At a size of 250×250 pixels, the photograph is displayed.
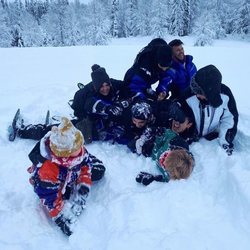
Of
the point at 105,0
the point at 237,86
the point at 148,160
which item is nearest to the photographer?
the point at 148,160

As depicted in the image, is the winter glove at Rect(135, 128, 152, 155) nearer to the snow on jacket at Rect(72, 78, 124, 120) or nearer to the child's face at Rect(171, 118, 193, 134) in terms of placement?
the child's face at Rect(171, 118, 193, 134)

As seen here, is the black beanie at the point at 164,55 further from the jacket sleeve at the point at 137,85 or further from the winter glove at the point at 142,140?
the winter glove at the point at 142,140

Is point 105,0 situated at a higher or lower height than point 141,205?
lower

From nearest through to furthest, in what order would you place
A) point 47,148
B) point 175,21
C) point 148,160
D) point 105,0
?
point 47,148, point 148,160, point 175,21, point 105,0

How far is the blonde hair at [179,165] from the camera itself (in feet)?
9.93

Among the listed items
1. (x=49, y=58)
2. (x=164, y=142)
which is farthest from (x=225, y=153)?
(x=49, y=58)

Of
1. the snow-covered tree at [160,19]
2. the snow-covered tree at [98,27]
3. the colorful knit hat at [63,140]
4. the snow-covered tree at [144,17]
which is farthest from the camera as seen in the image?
the snow-covered tree at [144,17]

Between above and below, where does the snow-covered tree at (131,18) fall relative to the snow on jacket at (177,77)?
below

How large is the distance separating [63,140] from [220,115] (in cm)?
195

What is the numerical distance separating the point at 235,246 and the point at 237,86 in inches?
167

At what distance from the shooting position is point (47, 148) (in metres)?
2.66

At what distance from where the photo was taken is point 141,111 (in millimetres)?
3719

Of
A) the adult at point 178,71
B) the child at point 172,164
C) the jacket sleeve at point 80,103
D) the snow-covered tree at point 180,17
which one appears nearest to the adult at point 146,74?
the adult at point 178,71

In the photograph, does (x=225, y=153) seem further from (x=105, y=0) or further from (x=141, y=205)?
(x=105, y=0)
